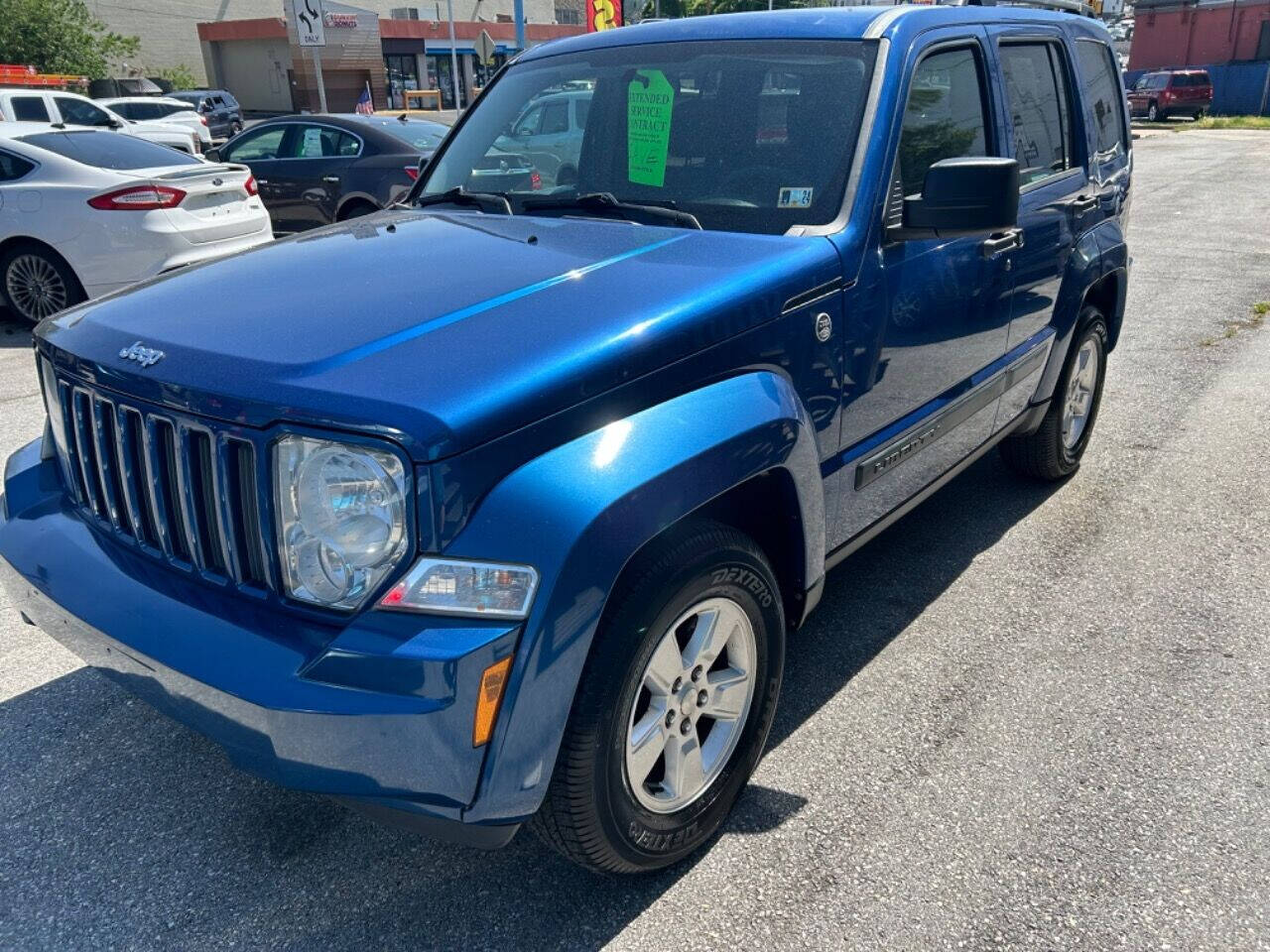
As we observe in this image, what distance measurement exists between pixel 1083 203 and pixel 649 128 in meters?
2.09

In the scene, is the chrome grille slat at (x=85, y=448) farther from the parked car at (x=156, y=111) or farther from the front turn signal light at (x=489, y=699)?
the parked car at (x=156, y=111)

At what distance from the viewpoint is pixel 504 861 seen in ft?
8.48

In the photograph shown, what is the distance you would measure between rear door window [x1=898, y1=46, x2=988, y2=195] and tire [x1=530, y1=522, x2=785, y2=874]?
1386mm

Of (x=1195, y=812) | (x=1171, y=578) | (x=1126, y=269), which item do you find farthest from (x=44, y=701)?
(x=1126, y=269)

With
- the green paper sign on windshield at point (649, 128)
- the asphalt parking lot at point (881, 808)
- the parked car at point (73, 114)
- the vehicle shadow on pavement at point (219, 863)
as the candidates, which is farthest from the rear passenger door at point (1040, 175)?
the parked car at point (73, 114)

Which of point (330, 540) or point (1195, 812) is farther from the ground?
point (330, 540)

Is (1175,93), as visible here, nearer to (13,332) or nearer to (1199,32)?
(1199,32)

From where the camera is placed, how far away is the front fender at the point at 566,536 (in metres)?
1.94

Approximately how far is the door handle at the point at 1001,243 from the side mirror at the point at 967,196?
23.4 inches

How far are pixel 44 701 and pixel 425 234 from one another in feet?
6.00

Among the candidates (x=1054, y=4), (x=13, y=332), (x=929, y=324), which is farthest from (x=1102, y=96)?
(x=13, y=332)

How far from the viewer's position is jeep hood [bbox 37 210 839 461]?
1.99 m

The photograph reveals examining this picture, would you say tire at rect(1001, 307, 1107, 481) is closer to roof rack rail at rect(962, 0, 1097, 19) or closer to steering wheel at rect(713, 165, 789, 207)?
roof rack rail at rect(962, 0, 1097, 19)

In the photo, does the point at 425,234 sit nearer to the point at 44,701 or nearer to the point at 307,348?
the point at 307,348
